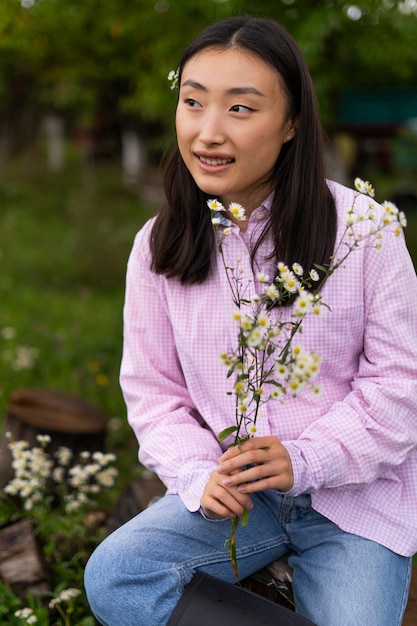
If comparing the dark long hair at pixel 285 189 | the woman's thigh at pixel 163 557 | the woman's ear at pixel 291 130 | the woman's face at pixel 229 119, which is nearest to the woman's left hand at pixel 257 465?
the woman's thigh at pixel 163 557

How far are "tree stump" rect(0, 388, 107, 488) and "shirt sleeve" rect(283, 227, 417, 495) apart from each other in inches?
62.6

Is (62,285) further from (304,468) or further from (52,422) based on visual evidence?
(304,468)

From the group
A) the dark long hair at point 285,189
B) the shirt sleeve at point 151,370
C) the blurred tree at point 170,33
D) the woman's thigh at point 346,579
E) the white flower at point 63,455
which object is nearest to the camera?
the woman's thigh at point 346,579

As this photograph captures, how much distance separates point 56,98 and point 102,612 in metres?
14.2

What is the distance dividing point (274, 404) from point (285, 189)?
0.54 meters

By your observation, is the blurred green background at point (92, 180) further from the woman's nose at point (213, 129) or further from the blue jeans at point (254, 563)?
the blue jeans at point (254, 563)

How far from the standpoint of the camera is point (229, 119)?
2064mm

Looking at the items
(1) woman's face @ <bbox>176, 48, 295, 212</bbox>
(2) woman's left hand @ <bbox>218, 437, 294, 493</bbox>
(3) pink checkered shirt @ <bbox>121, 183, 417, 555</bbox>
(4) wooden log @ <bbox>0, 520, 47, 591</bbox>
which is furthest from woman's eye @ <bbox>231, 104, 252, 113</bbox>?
(4) wooden log @ <bbox>0, 520, 47, 591</bbox>

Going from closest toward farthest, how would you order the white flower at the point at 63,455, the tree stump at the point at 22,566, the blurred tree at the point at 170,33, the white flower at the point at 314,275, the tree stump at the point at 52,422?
the white flower at the point at 314,275 < the tree stump at the point at 22,566 < the white flower at the point at 63,455 < the tree stump at the point at 52,422 < the blurred tree at the point at 170,33

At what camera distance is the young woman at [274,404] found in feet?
6.59

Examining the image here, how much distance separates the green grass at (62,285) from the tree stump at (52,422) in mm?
606

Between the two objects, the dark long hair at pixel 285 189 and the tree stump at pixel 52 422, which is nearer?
the dark long hair at pixel 285 189

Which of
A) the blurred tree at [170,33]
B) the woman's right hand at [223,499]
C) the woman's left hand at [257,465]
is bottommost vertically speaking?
the woman's right hand at [223,499]

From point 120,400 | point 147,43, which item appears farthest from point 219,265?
point 147,43
